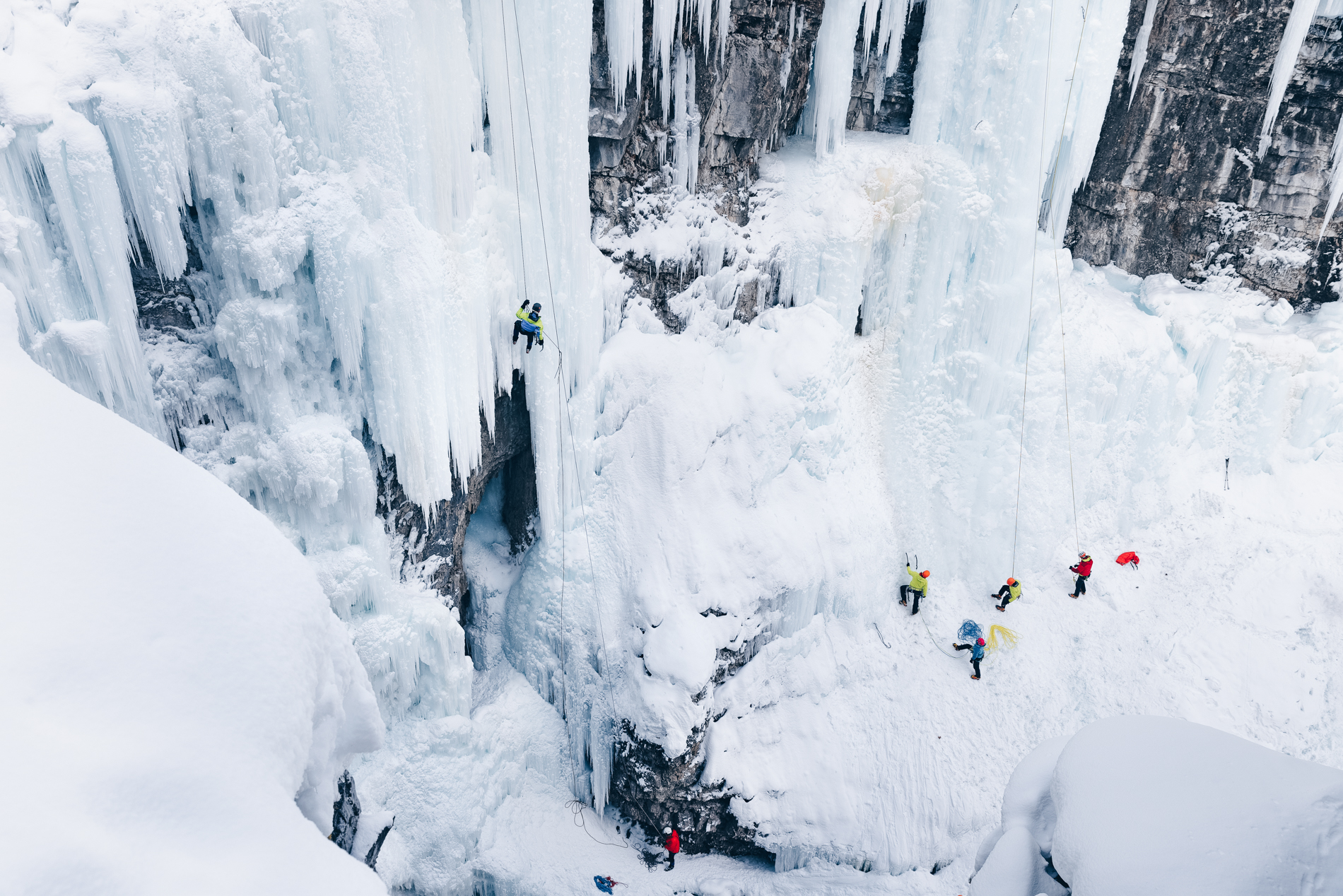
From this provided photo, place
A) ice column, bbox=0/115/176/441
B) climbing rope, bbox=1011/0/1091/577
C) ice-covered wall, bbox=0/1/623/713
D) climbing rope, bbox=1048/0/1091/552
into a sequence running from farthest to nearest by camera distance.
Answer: climbing rope, bbox=1048/0/1091/552 < climbing rope, bbox=1011/0/1091/577 < ice-covered wall, bbox=0/1/623/713 < ice column, bbox=0/115/176/441

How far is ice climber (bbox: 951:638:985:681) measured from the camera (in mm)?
10867

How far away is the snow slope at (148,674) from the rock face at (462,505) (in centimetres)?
400

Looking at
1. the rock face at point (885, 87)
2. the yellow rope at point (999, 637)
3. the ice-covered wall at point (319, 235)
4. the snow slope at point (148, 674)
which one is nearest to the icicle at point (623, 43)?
the ice-covered wall at point (319, 235)

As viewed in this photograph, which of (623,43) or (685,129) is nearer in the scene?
(623,43)

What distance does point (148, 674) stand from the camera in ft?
10.8

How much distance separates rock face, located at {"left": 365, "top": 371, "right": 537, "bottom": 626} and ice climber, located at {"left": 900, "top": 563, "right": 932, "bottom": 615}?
5334 mm

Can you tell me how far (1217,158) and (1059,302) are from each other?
308cm

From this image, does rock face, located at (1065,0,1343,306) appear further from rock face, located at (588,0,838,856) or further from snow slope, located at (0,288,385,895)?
snow slope, located at (0,288,385,895)

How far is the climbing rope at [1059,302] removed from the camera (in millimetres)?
10938

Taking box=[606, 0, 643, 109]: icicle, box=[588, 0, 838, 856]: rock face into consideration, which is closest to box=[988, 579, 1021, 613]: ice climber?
box=[588, 0, 838, 856]: rock face

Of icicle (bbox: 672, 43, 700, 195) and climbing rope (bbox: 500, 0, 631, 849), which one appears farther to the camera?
icicle (bbox: 672, 43, 700, 195)

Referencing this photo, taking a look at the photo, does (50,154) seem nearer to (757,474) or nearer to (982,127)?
(757,474)

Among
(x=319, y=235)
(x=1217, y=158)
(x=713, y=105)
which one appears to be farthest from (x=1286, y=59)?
(x=319, y=235)

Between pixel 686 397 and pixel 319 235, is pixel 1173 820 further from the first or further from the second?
pixel 319 235
